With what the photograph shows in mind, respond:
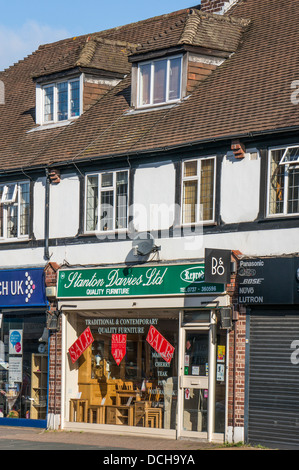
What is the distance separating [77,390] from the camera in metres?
23.3

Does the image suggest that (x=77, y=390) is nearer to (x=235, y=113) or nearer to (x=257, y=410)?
(x=257, y=410)

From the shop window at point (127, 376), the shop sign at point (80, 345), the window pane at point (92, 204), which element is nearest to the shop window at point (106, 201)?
the window pane at point (92, 204)

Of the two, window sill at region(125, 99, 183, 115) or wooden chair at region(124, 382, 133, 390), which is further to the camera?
window sill at region(125, 99, 183, 115)

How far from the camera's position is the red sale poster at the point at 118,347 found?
22.6 metres

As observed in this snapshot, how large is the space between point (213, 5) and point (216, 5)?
0.11 meters

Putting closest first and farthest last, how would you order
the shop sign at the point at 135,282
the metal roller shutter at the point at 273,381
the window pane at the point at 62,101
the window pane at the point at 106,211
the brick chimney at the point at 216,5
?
the metal roller shutter at the point at 273,381, the shop sign at the point at 135,282, the window pane at the point at 106,211, the window pane at the point at 62,101, the brick chimney at the point at 216,5

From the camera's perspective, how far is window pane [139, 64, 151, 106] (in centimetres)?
2369

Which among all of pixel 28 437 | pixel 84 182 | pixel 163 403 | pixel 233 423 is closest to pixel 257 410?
pixel 233 423

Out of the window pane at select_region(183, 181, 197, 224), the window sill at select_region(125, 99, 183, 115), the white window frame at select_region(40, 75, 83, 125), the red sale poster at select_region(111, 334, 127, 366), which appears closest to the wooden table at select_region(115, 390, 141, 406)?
the red sale poster at select_region(111, 334, 127, 366)

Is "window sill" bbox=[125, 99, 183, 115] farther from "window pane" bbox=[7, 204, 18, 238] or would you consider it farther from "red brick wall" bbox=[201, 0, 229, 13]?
"red brick wall" bbox=[201, 0, 229, 13]

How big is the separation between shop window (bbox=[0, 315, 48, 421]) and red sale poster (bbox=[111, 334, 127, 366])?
1.98 metres

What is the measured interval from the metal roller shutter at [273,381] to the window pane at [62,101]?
885cm

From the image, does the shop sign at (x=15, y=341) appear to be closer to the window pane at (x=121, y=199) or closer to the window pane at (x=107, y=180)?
the window pane at (x=121, y=199)

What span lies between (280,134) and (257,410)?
17.9 ft
